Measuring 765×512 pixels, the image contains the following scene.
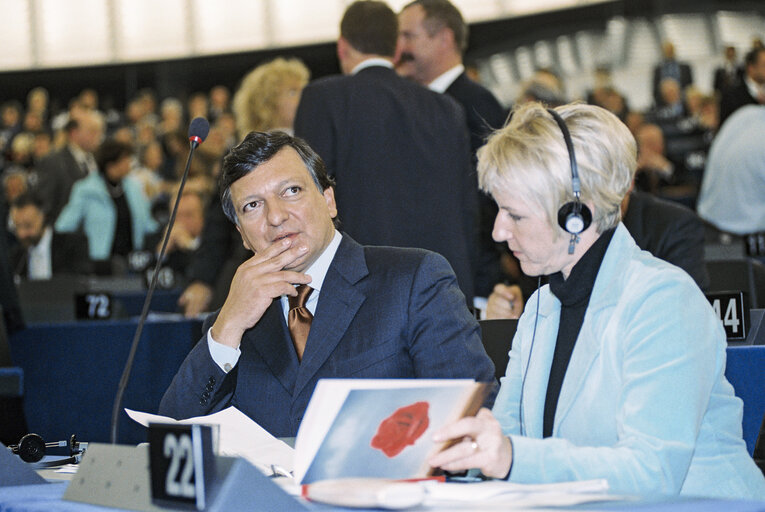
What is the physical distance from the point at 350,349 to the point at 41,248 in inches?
194

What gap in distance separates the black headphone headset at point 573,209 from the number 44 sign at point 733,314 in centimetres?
97

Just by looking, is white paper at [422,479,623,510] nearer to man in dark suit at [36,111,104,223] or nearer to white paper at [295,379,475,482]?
white paper at [295,379,475,482]

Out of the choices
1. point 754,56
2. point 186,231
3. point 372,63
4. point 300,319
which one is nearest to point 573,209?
point 300,319

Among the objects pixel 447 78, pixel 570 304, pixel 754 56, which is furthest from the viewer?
pixel 754 56

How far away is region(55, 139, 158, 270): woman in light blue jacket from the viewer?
Result: 289 inches

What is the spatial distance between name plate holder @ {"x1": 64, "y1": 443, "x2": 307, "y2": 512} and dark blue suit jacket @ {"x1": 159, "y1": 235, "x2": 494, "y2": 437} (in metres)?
0.74

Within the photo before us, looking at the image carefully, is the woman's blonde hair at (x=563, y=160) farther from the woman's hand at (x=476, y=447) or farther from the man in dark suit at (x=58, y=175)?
the man in dark suit at (x=58, y=175)

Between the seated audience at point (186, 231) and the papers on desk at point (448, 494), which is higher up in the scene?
the papers on desk at point (448, 494)

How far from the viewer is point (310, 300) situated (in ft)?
7.70

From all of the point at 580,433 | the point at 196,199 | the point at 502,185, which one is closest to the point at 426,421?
the point at 580,433

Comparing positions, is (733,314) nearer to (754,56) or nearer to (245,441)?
(245,441)

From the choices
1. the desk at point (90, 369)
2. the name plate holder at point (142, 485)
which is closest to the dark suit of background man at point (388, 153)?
the desk at point (90, 369)

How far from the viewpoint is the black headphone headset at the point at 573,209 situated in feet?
5.62

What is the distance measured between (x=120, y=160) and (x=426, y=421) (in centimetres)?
634
